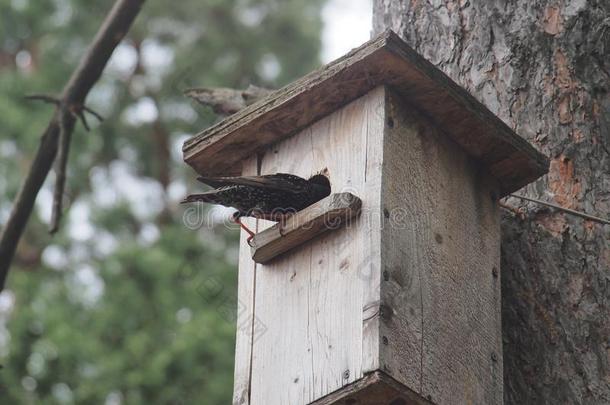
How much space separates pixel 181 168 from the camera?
12195mm

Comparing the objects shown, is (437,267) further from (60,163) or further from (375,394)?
(60,163)

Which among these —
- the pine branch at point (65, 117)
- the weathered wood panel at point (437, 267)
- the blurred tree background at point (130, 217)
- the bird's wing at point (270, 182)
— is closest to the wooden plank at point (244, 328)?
the bird's wing at point (270, 182)

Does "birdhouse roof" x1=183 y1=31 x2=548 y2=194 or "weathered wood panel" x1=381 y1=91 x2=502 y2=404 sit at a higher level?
"birdhouse roof" x1=183 y1=31 x2=548 y2=194

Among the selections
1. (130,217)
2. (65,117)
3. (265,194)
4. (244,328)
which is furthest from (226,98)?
(130,217)

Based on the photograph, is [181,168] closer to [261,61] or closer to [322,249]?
[261,61]

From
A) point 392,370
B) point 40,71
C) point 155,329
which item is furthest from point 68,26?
point 392,370

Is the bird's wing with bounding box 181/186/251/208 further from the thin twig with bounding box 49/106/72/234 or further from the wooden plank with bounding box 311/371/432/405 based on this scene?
the thin twig with bounding box 49/106/72/234

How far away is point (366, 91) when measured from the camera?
3.47 meters

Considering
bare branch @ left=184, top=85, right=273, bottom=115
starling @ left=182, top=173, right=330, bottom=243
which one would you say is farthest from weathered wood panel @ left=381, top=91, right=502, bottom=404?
bare branch @ left=184, top=85, right=273, bottom=115

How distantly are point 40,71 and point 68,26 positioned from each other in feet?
A: 1.82

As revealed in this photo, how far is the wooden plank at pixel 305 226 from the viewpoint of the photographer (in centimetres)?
324

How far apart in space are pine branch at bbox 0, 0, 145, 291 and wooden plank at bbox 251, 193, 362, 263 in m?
1.27

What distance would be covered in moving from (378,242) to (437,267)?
27cm

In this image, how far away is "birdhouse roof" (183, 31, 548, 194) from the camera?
334 centimetres
